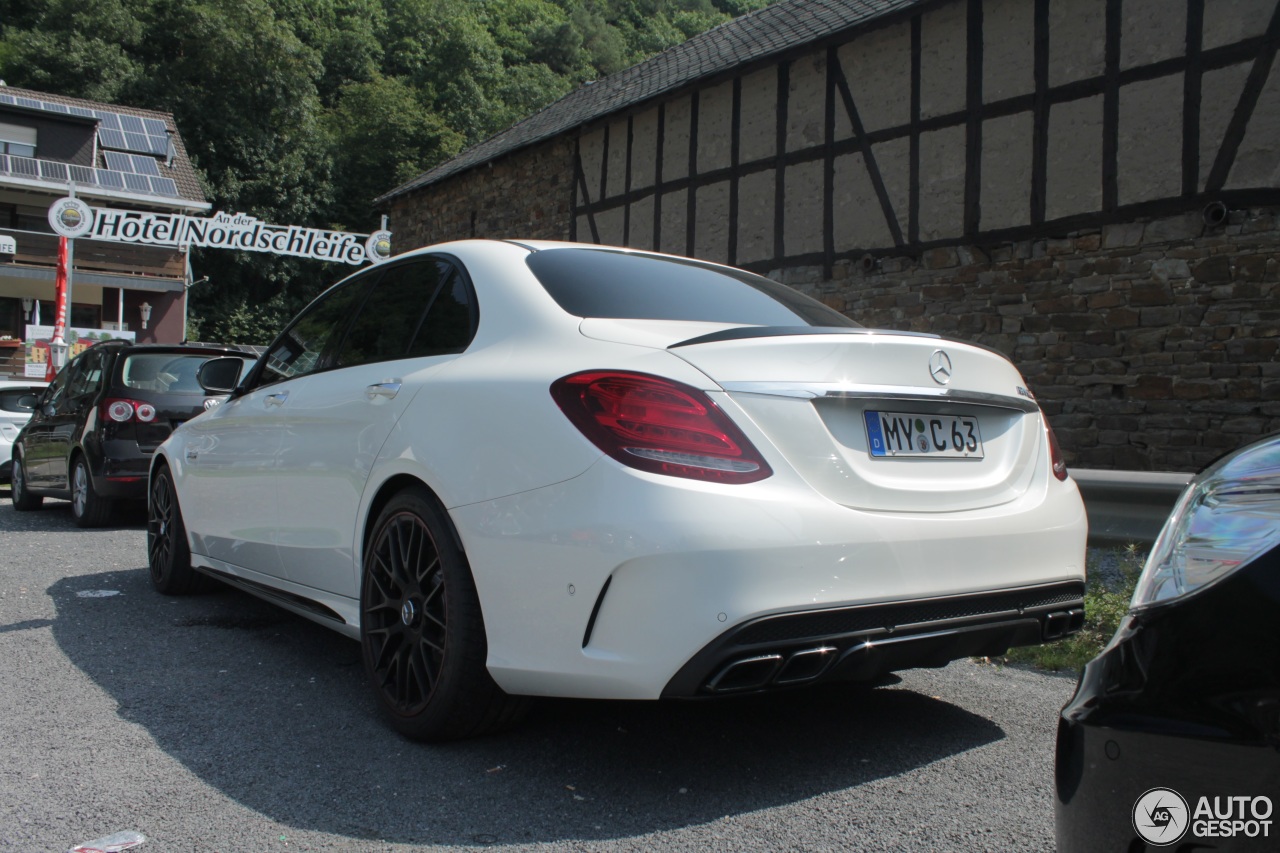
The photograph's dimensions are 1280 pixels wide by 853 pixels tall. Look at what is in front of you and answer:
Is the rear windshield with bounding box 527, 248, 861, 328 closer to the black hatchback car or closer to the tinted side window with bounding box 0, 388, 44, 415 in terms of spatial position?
the black hatchback car

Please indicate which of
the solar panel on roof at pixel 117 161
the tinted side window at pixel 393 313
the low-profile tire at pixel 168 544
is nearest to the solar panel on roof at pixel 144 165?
the solar panel on roof at pixel 117 161

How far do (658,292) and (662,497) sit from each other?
3.43 ft

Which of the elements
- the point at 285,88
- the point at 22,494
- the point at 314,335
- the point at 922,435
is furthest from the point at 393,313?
the point at 285,88

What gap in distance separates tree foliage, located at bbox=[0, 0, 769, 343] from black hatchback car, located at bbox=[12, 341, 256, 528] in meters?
42.5

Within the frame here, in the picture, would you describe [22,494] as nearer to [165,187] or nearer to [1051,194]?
[1051,194]

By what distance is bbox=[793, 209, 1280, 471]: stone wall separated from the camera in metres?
10.4

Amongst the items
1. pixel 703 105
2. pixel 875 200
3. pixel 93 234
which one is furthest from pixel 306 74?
pixel 875 200

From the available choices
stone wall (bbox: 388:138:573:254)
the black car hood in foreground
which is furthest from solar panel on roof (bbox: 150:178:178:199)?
the black car hood in foreground

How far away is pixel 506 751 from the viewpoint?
289 centimetres

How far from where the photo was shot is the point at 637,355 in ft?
8.40

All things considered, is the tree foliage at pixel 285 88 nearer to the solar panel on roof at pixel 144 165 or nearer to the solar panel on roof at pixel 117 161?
the solar panel on roof at pixel 144 165

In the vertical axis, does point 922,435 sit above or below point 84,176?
below

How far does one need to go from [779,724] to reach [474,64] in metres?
63.6

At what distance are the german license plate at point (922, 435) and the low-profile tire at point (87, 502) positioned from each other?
7.15 meters
